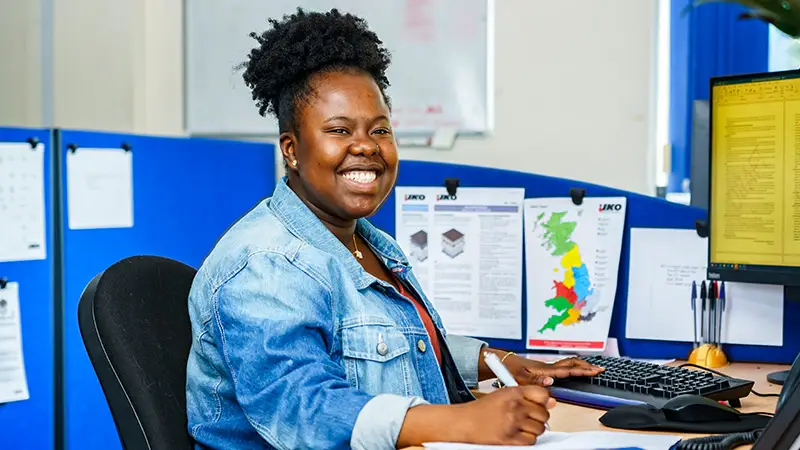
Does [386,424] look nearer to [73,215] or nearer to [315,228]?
[315,228]

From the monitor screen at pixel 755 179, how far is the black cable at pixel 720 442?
23.5 inches

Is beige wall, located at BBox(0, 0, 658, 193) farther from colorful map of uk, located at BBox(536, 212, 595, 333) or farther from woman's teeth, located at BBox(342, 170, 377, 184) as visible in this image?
woman's teeth, located at BBox(342, 170, 377, 184)

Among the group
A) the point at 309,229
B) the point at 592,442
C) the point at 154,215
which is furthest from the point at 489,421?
the point at 154,215

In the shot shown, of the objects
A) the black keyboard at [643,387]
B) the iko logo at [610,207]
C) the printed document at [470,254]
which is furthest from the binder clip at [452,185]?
the black keyboard at [643,387]

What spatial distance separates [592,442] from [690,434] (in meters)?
0.17

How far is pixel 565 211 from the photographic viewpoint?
69.5 inches

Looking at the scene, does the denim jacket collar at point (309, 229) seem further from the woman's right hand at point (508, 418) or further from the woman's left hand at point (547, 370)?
the woman's left hand at point (547, 370)

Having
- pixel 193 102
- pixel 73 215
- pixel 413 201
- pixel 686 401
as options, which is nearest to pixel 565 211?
pixel 413 201

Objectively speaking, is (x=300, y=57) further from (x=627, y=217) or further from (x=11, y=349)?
(x=11, y=349)

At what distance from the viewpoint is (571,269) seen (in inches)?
68.9

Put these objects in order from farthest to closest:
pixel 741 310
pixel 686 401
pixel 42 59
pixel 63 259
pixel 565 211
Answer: pixel 42 59 < pixel 63 259 < pixel 565 211 < pixel 741 310 < pixel 686 401

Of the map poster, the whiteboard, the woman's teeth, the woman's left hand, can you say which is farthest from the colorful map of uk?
the whiteboard

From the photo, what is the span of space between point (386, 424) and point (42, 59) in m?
2.73

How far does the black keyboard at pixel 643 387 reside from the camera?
1276mm
